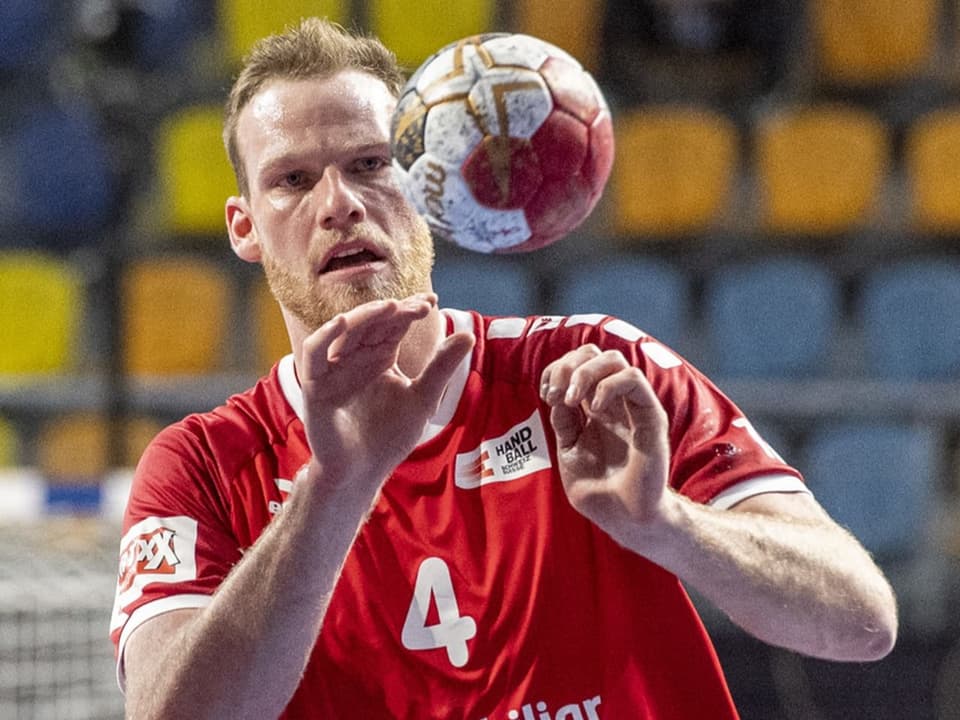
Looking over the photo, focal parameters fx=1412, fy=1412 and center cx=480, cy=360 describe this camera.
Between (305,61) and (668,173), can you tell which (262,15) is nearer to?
(668,173)

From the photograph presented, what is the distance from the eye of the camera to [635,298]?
6.41 meters

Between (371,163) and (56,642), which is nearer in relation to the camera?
(371,163)

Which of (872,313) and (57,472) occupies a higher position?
(872,313)

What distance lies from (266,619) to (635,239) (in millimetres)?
5035

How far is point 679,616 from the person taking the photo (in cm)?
236

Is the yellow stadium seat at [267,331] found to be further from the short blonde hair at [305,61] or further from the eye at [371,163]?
the eye at [371,163]

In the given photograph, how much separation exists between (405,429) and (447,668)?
0.47 metres

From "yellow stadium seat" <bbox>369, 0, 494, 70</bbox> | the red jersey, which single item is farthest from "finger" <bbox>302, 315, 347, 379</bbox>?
"yellow stadium seat" <bbox>369, 0, 494, 70</bbox>

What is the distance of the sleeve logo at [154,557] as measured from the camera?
7.72 feet

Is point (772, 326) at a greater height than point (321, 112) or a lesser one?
lesser

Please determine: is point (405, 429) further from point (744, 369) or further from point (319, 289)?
point (744, 369)

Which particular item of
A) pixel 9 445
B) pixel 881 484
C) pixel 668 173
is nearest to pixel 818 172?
pixel 668 173

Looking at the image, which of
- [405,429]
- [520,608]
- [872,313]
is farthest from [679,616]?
[872,313]

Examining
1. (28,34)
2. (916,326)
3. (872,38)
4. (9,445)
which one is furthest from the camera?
(28,34)
